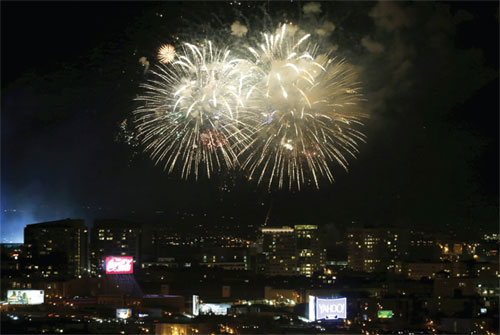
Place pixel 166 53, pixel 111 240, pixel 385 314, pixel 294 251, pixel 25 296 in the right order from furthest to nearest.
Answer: pixel 294 251, pixel 111 240, pixel 385 314, pixel 25 296, pixel 166 53

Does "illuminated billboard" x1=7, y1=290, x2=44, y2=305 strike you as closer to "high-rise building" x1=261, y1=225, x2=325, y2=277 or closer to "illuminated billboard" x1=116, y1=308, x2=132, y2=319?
"illuminated billboard" x1=116, y1=308, x2=132, y2=319

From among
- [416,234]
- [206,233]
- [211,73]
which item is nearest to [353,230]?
[416,234]

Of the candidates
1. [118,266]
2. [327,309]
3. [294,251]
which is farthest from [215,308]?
[294,251]

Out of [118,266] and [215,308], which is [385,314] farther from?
[118,266]

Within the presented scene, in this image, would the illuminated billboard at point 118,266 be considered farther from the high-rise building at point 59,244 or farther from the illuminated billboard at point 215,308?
the high-rise building at point 59,244

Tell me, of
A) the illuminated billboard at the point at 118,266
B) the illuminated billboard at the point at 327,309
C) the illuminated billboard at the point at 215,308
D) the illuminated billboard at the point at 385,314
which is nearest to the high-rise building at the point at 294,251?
the illuminated billboard at the point at 385,314

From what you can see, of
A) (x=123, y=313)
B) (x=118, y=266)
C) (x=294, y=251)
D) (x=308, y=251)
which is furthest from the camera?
(x=308, y=251)
